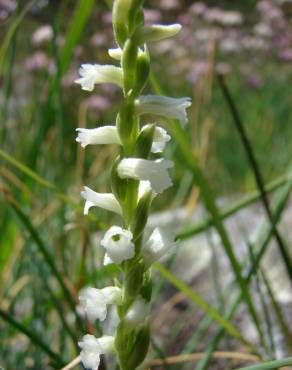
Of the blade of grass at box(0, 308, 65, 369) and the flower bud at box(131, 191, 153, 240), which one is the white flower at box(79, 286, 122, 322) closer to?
the flower bud at box(131, 191, 153, 240)

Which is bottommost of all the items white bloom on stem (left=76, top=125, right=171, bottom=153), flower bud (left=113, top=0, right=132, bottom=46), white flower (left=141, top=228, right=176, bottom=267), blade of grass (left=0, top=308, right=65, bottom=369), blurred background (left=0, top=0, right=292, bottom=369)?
white flower (left=141, top=228, right=176, bottom=267)

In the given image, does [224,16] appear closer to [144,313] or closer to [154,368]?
[154,368]

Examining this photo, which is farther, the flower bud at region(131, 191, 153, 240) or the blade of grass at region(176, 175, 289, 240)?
the blade of grass at region(176, 175, 289, 240)

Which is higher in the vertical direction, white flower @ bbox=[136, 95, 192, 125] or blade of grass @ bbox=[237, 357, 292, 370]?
white flower @ bbox=[136, 95, 192, 125]

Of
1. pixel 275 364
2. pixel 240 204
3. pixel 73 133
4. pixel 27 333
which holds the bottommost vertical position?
pixel 275 364

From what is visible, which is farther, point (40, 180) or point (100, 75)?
point (40, 180)

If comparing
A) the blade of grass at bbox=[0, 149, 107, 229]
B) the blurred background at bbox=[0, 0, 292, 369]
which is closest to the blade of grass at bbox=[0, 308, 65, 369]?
the blurred background at bbox=[0, 0, 292, 369]

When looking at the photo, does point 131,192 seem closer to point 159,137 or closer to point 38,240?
point 159,137

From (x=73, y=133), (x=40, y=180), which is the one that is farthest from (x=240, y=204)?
(x=73, y=133)

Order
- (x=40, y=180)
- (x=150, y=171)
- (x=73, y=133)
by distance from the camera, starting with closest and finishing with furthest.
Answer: (x=150, y=171) → (x=40, y=180) → (x=73, y=133)
